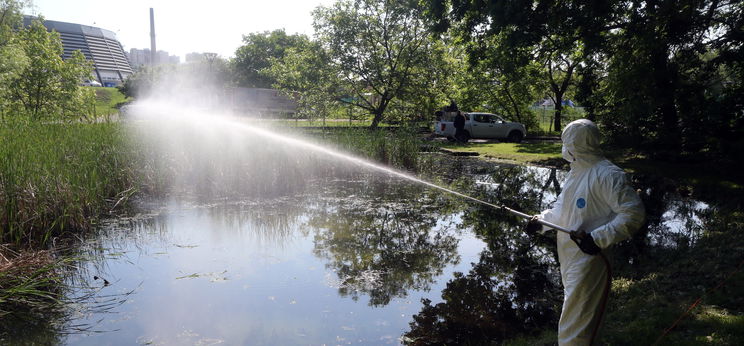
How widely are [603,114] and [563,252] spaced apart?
1586 cm

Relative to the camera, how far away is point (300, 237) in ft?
26.8

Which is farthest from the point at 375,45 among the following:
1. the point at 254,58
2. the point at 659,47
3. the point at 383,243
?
the point at 254,58

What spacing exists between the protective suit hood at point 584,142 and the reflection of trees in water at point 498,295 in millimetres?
2278

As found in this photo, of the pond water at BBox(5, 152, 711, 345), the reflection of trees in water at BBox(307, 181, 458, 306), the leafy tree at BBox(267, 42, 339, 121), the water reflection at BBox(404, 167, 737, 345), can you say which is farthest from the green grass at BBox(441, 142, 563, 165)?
the reflection of trees in water at BBox(307, 181, 458, 306)

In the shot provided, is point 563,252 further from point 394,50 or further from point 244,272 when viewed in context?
point 394,50

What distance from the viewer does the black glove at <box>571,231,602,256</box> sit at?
2865mm

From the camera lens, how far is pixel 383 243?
777cm

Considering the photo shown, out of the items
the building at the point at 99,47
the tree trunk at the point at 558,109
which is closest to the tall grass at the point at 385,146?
the tree trunk at the point at 558,109

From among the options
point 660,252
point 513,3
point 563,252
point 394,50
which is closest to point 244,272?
point 563,252

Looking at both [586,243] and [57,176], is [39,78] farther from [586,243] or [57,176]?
[586,243]

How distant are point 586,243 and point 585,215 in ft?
1.13

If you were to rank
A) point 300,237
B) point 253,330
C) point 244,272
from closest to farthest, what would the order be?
point 253,330, point 244,272, point 300,237

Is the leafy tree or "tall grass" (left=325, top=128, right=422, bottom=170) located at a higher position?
the leafy tree

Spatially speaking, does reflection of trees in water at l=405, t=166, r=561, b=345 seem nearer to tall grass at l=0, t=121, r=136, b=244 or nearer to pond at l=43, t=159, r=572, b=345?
pond at l=43, t=159, r=572, b=345
